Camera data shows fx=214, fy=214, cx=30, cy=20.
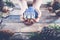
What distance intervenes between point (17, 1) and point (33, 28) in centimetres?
31

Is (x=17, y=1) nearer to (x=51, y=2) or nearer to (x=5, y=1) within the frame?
(x=5, y=1)

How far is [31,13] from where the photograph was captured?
2.05 meters

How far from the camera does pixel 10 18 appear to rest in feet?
6.81

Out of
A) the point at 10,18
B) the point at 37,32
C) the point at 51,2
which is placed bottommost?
the point at 37,32

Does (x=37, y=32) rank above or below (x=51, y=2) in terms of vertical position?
below

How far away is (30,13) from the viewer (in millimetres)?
2051

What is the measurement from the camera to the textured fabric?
2055 mm

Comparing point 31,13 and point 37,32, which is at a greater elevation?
point 31,13

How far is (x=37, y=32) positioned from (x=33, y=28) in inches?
2.1

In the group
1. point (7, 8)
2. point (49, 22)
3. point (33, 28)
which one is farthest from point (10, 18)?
point (49, 22)

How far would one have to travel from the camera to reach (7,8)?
6.88 feet

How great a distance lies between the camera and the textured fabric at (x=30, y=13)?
2.05m

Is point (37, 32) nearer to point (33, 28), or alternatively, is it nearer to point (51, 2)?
point (33, 28)

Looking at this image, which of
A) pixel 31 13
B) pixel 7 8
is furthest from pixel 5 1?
pixel 31 13
